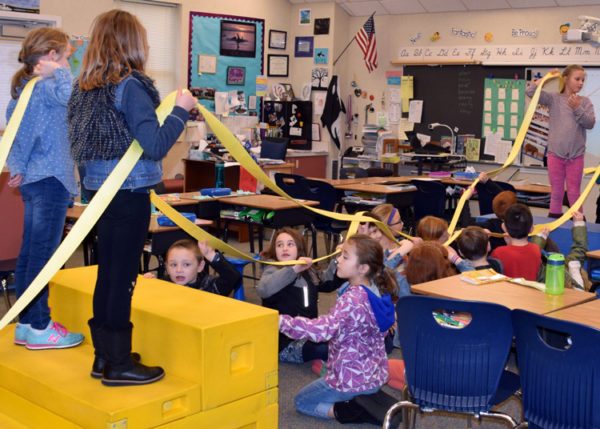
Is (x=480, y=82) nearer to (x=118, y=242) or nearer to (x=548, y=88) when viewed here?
(x=548, y=88)

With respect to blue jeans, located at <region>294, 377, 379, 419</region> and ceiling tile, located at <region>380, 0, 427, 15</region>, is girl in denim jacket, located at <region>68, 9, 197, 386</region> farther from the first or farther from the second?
ceiling tile, located at <region>380, 0, 427, 15</region>

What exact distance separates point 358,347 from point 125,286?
1359mm

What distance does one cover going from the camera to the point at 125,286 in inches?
111

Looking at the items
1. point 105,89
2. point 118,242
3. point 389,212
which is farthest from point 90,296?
point 389,212

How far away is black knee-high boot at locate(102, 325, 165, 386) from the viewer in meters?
2.83

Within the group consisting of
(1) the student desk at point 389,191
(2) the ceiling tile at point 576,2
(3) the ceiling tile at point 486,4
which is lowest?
(1) the student desk at point 389,191

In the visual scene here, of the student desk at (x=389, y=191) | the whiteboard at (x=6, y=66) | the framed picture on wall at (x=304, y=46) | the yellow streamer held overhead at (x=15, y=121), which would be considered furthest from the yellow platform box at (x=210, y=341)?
the framed picture on wall at (x=304, y=46)

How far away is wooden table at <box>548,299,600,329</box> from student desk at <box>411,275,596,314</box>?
5 centimetres

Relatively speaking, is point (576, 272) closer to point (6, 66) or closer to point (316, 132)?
point (6, 66)

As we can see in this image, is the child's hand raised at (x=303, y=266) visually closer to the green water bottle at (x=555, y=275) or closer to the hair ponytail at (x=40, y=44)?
the green water bottle at (x=555, y=275)

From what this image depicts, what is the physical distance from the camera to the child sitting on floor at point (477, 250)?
4.73 m

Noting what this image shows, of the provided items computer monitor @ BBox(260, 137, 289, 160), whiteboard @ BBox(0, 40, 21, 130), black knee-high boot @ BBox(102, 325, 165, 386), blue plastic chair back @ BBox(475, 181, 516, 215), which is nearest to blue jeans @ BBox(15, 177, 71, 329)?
black knee-high boot @ BBox(102, 325, 165, 386)

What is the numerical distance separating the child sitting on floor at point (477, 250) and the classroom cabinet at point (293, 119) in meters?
7.11

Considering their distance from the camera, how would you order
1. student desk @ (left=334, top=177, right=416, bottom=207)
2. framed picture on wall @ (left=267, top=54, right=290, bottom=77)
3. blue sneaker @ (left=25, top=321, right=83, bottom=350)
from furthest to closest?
1. framed picture on wall @ (left=267, top=54, right=290, bottom=77)
2. student desk @ (left=334, top=177, right=416, bottom=207)
3. blue sneaker @ (left=25, top=321, right=83, bottom=350)
